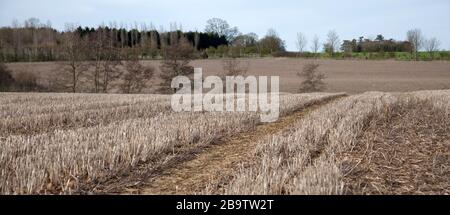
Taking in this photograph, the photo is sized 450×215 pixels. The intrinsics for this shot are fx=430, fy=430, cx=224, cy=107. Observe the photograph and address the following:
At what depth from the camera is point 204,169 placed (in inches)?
289

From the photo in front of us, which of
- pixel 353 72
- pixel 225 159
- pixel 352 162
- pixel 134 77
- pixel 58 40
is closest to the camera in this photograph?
pixel 352 162

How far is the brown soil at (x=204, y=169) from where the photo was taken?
6082 millimetres

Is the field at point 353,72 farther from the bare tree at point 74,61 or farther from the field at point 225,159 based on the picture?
the field at point 225,159

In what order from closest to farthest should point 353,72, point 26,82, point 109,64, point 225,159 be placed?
1. point 225,159
2. point 26,82
3. point 109,64
4. point 353,72

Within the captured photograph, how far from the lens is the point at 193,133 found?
1003 cm

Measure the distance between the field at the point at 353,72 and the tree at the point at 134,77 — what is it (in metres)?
1.44

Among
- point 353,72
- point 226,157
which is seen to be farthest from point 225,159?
point 353,72

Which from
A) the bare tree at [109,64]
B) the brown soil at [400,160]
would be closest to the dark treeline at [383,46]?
the bare tree at [109,64]

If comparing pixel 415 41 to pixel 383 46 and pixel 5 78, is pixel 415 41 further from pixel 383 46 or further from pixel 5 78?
pixel 5 78

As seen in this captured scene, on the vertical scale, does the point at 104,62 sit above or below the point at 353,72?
above

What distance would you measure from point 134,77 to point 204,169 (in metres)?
47.1
